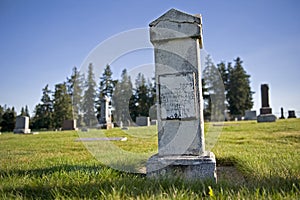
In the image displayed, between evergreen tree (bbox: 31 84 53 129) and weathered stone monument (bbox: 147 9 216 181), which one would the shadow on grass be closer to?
weathered stone monument (bbox: 147 9 216 181)

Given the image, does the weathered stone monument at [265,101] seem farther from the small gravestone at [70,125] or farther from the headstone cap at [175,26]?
the headstone cap at [175,26]

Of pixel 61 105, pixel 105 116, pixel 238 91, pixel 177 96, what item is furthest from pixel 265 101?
pixel 61 105

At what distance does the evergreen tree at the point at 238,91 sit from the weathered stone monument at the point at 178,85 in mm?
44527

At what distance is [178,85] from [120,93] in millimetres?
24796

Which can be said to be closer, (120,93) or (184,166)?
(184,166)

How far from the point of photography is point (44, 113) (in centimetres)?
4331

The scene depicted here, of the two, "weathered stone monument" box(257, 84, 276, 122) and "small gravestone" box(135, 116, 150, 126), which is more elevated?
"weathered stone monument" box(257, 84, 276, 122)

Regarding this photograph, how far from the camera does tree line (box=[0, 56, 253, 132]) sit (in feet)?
115

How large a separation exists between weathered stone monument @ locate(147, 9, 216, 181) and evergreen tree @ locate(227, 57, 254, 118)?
4453cm

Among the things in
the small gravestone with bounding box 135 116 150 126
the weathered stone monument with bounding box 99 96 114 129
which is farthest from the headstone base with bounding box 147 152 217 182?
the small gravestone with bounding box 135 116 150 126

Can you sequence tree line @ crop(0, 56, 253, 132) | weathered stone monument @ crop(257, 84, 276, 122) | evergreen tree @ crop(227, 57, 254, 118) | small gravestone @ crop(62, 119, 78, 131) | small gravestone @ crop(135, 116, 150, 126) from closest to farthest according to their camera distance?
weathered stone monument @ crop(257, 84, 276, 122)
small gravestone @ crop(135, 116, 150, 126)
small gravestone @ crop(62, 119, 78, 131)
tree line @ crop(0, 56, 253, 132)
evergreen tree @ crop(227, 57, 254, 118)

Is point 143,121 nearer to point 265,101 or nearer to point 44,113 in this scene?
point 265,101

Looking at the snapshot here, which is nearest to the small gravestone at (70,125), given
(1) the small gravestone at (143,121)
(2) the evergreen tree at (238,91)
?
(1) the small gravestone at (143,121)

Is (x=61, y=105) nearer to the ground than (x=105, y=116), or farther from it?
farther from it
